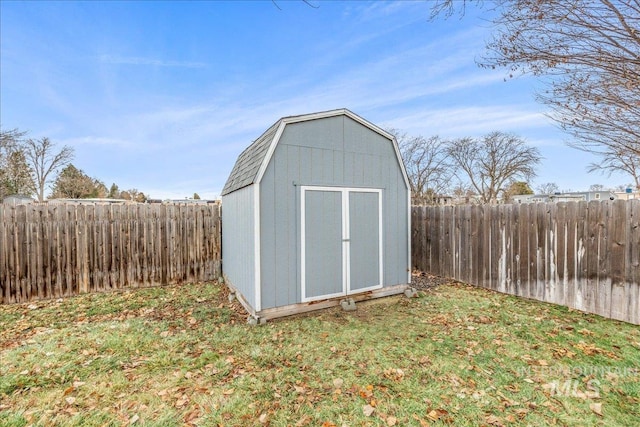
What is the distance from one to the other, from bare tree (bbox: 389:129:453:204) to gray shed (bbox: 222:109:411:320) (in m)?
13.9

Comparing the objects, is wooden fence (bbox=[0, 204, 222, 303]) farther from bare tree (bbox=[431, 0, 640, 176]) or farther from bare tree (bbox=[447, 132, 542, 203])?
bare tree (bbox=[447, 132, 542, 203])

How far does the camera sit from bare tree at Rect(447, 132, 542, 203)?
2002 cm

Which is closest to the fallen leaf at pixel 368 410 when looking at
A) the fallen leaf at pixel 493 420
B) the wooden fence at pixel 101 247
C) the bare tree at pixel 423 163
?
the fallen leaf at pixel 493 420

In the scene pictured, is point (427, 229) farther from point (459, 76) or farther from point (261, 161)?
point (261, 161)

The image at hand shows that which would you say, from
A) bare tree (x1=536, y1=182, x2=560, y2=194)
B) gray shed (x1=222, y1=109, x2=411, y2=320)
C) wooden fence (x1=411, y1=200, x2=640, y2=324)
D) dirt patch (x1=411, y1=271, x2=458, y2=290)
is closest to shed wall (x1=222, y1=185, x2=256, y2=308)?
gray shed (x1=222, y1=109, x2=411, y2=320)

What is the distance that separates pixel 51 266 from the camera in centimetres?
550

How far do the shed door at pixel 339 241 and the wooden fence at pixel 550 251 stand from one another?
96.4 inches

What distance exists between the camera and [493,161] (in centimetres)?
2095

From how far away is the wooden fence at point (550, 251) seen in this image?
4074 millimetres

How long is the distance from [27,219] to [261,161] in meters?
5.05

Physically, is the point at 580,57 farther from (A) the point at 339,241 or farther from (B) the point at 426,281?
(B) the point at 426,281

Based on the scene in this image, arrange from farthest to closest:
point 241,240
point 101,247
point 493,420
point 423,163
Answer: point 423,163, point 101,247, point 241,240, point 493,420

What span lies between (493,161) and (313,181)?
21.4m

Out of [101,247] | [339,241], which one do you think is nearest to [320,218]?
[339,241]
